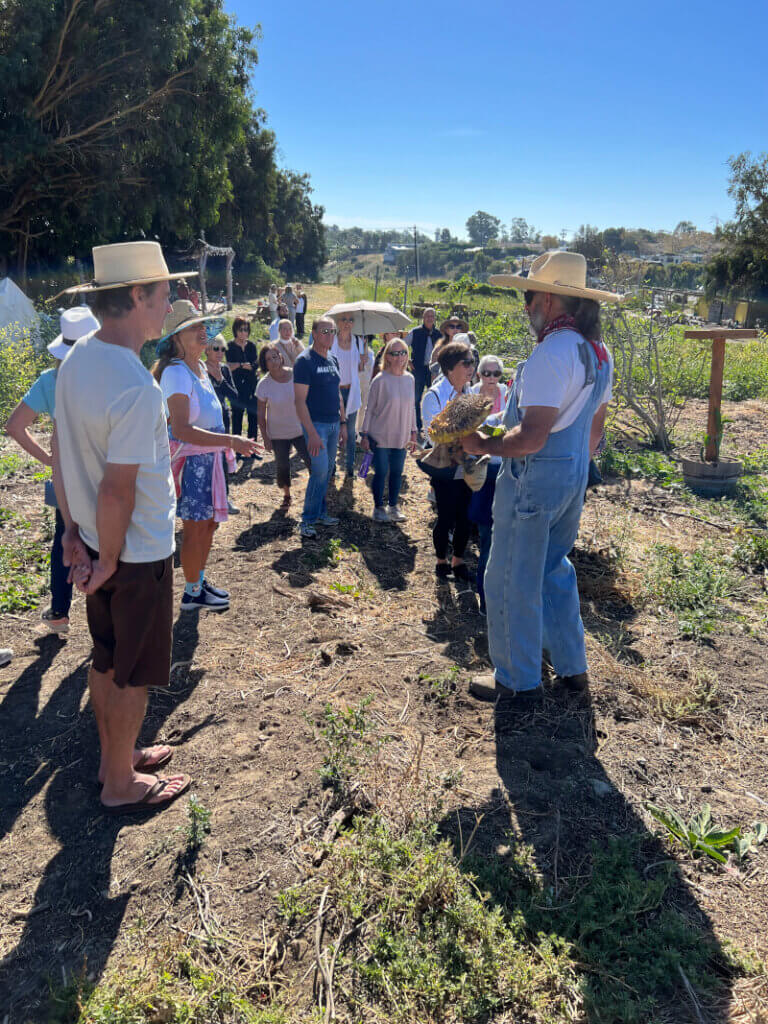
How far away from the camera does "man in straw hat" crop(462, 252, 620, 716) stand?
285cm

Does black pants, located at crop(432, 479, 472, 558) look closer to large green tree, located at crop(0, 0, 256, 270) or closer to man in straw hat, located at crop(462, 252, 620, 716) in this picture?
man in straw hat, located at crop(462, 252, 620, 716)

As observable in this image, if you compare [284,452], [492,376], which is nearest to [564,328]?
[492,376]

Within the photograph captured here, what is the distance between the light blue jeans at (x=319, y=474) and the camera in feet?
19.3

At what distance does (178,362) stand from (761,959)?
3.66 m

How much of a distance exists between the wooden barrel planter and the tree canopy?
16.8 metres

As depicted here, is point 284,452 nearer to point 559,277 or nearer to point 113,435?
point 559,277

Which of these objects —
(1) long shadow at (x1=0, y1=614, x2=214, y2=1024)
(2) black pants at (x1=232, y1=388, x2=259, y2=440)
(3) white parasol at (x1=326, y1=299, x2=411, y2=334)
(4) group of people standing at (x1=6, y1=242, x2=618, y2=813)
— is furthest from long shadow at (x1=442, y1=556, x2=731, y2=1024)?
(2) black pants at (x1=232, y1=388, x2=259, y2=440)

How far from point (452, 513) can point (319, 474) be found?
1440 millimetres

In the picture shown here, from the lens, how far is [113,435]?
89.9 inches

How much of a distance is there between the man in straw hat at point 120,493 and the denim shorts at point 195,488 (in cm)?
141

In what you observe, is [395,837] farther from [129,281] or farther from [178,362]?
[178,362]

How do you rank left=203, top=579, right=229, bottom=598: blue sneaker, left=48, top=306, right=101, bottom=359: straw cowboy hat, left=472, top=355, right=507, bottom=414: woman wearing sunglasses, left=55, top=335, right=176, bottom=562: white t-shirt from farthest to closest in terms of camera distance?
left=472, top=355, right=507, bottom=414: woman wearing sunglasses < left=203, top=579, right=229, bottom=598: blue sneaker < left=48, top=306, right=101, bottom=359: straw cowboy hat < left=55, top=335, right=176, bottom=562: white t-shirt

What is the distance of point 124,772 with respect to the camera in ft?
9.03

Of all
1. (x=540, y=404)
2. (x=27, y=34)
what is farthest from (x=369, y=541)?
(x=27, y=34)
